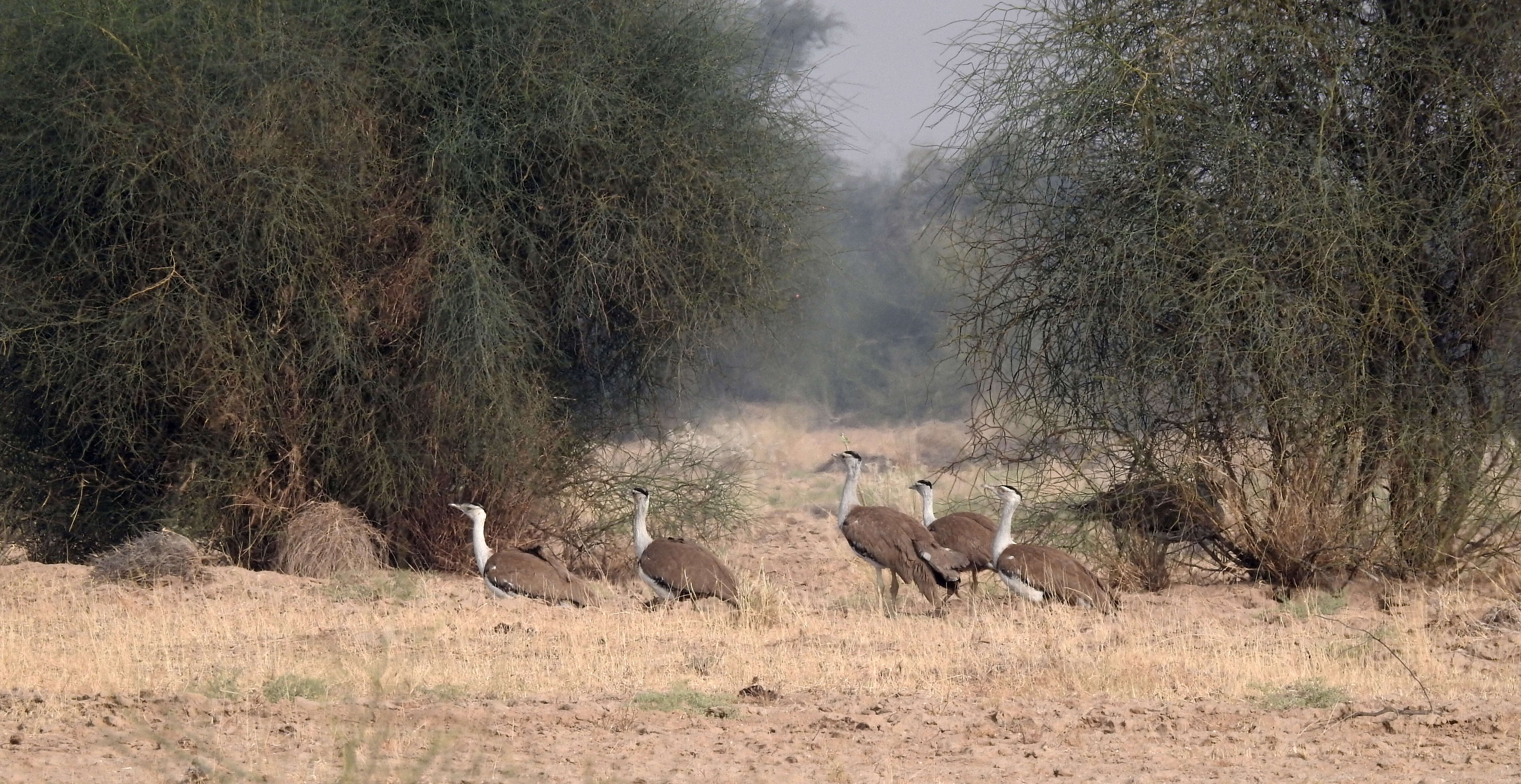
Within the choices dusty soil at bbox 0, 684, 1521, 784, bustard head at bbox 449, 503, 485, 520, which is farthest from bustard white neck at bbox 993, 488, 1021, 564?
bustard head at bbox 449, 503, 485, 520

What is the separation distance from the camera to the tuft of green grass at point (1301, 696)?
8.32 metres

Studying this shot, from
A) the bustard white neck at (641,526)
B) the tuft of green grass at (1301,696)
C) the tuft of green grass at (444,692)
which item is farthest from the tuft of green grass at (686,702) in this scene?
the bustard white neck at (641,526)

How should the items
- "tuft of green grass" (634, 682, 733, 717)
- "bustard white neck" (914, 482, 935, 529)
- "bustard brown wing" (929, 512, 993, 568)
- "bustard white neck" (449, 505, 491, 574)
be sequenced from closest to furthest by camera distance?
"tuft of green grass" (634, 682, 733, 717) < "bustard brown wing" (929, 512, 993, 568) < "bustard white neck" (449, 505, 491, 574) < "bustard white neck" (914, 482, 935, 529)

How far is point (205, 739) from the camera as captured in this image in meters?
7.30

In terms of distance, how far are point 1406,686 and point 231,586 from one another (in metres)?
8.42

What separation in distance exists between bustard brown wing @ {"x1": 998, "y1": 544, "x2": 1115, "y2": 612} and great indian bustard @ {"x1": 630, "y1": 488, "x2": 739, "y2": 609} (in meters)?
2.07

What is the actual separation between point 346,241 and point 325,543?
2.57 metres

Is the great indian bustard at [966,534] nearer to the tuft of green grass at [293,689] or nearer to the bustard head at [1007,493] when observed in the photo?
the bustard head at [1007,493]

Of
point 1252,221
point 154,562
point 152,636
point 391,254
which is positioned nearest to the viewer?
point 152,636

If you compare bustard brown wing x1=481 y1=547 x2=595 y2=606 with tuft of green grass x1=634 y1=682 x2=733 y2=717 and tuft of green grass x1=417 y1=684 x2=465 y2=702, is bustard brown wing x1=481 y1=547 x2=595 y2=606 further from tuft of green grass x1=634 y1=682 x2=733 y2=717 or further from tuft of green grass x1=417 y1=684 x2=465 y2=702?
tuft of green grass x1=634 y1=682 x2=733 y2=717

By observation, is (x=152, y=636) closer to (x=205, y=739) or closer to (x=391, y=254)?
(x=205, y=739)

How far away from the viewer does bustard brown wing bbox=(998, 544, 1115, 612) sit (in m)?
11.6

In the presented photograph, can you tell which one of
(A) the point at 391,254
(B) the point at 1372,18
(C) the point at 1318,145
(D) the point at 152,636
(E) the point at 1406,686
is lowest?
(D) the point at 152,636

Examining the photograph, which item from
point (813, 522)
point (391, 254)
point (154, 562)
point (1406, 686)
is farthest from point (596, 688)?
point (813, 522)
